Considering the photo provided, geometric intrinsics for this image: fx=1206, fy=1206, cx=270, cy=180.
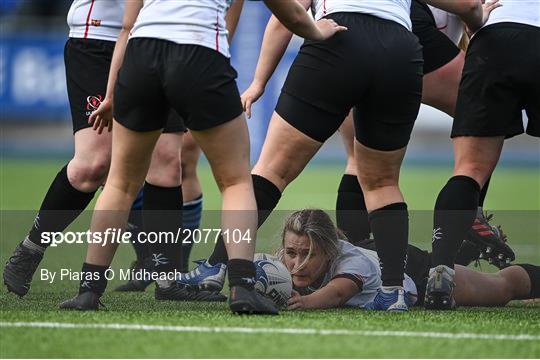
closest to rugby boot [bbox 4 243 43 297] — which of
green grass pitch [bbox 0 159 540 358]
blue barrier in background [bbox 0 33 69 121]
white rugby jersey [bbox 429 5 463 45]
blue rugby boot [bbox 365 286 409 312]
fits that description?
green grass pitch [bbox 0 159 540 358]

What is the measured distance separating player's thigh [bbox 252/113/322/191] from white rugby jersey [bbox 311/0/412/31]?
20.8 inches

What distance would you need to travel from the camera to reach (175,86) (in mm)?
4688

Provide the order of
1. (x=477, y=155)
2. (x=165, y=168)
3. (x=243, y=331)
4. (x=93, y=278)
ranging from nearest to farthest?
(x=243, y=331), (x=93, y=278), (x=477, y=155), (x=165, y=168)

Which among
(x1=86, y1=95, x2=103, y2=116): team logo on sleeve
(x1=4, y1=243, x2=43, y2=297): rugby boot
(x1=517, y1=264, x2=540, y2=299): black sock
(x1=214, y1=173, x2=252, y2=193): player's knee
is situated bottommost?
(x1=4, y1=243, x2=43, y2=297): rugby boot

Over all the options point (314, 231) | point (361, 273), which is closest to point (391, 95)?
point (314, 231)

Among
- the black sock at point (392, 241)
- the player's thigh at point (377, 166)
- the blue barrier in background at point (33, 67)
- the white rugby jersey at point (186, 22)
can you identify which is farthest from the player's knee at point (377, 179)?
the blue barrier in background at point (33, 67)

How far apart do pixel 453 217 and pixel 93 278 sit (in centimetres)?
169

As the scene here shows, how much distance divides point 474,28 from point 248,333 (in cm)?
203

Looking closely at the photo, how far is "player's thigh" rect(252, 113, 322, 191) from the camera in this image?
5.20 m

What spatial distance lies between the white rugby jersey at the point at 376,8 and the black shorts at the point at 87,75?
1141 mm

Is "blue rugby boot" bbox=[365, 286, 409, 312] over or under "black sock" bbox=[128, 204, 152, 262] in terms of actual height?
over

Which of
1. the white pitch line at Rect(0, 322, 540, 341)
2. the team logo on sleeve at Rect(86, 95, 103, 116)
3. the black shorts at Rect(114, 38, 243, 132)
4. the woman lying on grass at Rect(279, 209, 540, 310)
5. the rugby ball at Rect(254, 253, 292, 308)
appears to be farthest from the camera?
the team logo on sleeve at Rect(86, 95, 103, 116)

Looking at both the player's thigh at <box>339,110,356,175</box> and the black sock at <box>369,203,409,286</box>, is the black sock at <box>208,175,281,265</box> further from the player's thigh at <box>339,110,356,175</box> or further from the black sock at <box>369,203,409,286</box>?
the player's thigh at <box>339,110,356,175</box>

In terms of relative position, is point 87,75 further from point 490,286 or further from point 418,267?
point 490,286
